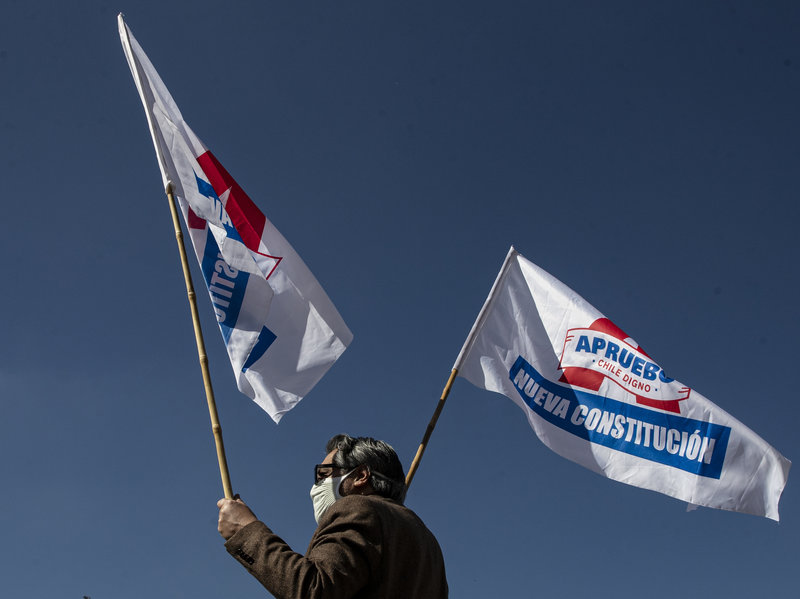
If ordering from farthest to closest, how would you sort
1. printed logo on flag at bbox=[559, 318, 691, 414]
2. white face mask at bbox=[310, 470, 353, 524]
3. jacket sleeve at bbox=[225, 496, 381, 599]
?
1. printed logo on flag at bbox=[559, 318, 691, 414]
2. white face mask at bbox=[310, 470, 353, 524]
3. jacket sleeve at bbox=[225, 496, 381, 599]

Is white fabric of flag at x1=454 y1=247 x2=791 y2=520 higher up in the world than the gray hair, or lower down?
higher up

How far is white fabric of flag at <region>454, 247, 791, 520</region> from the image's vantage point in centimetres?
857

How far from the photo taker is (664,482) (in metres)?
8.53

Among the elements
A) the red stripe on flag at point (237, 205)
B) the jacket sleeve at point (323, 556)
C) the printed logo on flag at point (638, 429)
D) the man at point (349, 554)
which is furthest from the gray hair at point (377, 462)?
the printed logo on flag at point (638, 429)

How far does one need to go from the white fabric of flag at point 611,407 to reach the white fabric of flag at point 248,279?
223 cm

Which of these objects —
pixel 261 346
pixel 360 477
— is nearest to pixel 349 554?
pixel 360 477

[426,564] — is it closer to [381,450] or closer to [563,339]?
[381,450]

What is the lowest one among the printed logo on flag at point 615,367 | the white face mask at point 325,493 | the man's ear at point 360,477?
the white face mask at point 325,493

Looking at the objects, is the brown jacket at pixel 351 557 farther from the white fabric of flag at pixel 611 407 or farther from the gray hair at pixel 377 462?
the white fabric of flag at pixel 611 407

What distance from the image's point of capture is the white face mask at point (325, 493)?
4.43 m

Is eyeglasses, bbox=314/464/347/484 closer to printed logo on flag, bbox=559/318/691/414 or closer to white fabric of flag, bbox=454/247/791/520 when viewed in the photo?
white fabric of flag, bbox=454/247/791/520

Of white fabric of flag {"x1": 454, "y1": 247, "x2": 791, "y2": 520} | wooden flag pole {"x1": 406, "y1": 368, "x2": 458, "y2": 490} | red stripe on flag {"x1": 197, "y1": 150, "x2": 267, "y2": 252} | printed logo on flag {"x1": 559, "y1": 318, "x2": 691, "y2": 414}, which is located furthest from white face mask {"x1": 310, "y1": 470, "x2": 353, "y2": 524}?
printed logo on flag {"x1": 559, "y1": 318, "x2": 691, "y2": 414}

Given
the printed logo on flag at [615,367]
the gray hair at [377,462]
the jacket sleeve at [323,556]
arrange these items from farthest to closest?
the printed logo on flag at [615,367] → the gray hair at [377,462] → the jacket sleeve at [323,556]

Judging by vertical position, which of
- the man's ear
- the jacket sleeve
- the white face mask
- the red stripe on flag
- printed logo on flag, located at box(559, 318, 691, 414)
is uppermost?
printed logo on flag, located at box(559, 318, 691, 414)
